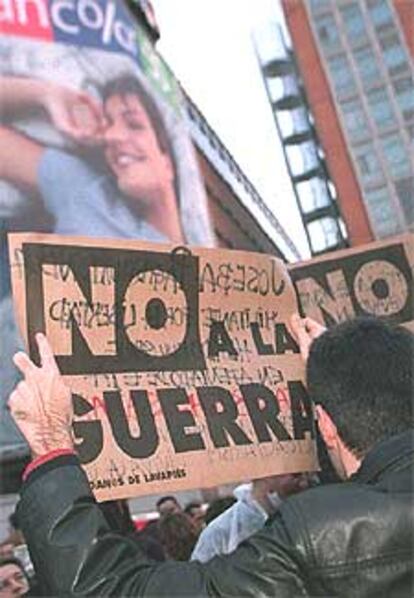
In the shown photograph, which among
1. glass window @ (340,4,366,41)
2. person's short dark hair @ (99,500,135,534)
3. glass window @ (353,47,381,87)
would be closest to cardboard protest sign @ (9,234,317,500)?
person's short dark hair @ (99,500,135,534)

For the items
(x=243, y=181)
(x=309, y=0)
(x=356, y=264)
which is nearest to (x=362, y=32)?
(x=309, y=0)

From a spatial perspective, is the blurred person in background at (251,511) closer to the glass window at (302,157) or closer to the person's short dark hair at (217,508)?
the person's short dark hair at (217,508)

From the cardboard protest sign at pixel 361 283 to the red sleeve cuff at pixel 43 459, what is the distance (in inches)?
40.3

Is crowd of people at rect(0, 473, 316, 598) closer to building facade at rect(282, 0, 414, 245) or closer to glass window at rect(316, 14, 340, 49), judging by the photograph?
building facade at rect(282, 0, 414, 245)

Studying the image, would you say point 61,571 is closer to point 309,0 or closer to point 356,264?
point 356,264

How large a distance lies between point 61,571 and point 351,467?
1.36 ft

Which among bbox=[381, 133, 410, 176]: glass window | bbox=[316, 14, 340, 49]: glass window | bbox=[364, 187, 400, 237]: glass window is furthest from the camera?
bbox=[316, 14, 340, 49]: glass window

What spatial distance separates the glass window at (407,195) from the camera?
3155cm

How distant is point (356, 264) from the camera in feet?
6.75

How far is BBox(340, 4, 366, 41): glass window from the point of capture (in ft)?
112

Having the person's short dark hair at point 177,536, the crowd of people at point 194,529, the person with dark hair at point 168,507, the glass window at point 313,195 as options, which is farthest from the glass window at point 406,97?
the person's short dark hair at point 177,536

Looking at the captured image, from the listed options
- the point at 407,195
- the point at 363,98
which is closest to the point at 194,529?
the point at 407,195

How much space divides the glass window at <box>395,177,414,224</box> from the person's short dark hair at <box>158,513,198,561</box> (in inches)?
1155

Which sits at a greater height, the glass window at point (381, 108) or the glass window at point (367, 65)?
the glass window at point (367, 65)
